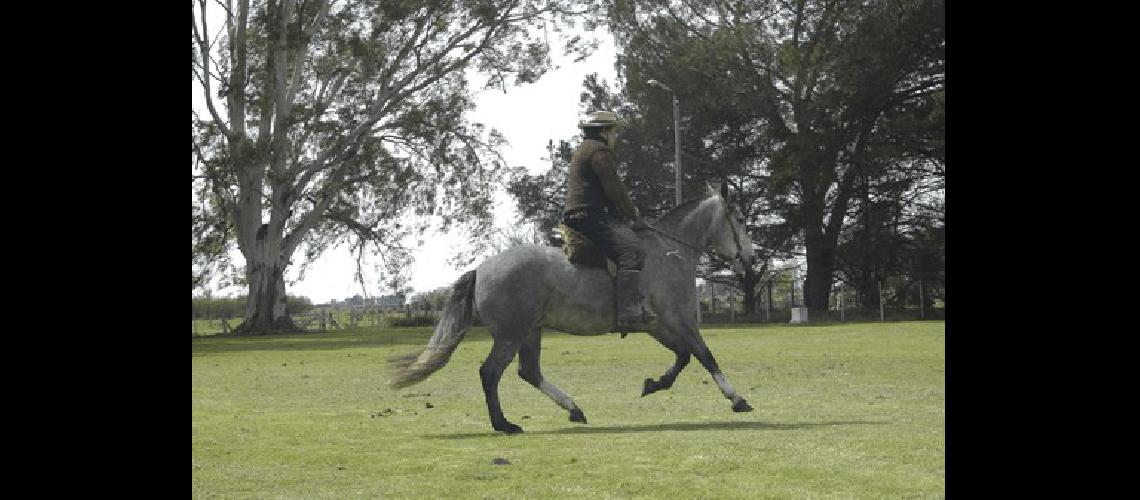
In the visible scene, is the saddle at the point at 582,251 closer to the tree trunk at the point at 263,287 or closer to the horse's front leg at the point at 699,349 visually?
the horse's front leg at the point at 699,349

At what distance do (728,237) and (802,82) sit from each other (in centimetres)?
3716

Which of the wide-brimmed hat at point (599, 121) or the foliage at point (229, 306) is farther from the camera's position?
the foliage at point (229, 306)

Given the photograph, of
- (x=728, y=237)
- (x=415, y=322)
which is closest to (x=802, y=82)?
(x=415, y=322)

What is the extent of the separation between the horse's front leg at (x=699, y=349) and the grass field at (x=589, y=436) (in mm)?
128

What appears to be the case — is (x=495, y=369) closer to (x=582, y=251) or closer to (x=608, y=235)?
(x=582, y=251)

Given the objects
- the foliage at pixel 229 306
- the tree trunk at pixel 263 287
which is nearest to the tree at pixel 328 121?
the tree trunk at pixel 263 287

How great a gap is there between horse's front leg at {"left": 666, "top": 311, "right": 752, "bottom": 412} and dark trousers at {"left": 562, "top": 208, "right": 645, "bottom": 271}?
69 centimetres

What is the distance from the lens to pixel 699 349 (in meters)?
12.0

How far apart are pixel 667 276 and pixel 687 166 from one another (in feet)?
135

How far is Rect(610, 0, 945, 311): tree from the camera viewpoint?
4691 cm

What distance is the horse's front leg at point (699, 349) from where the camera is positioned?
11977 mm

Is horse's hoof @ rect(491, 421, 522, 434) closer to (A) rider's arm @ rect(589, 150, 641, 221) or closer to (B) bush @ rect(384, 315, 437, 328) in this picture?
(A) rider's arm @ rect(589, 150, 641, 221)

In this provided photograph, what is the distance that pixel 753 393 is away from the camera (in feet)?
48.1

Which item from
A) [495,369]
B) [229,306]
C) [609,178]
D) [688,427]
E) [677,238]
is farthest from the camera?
[229,306]
